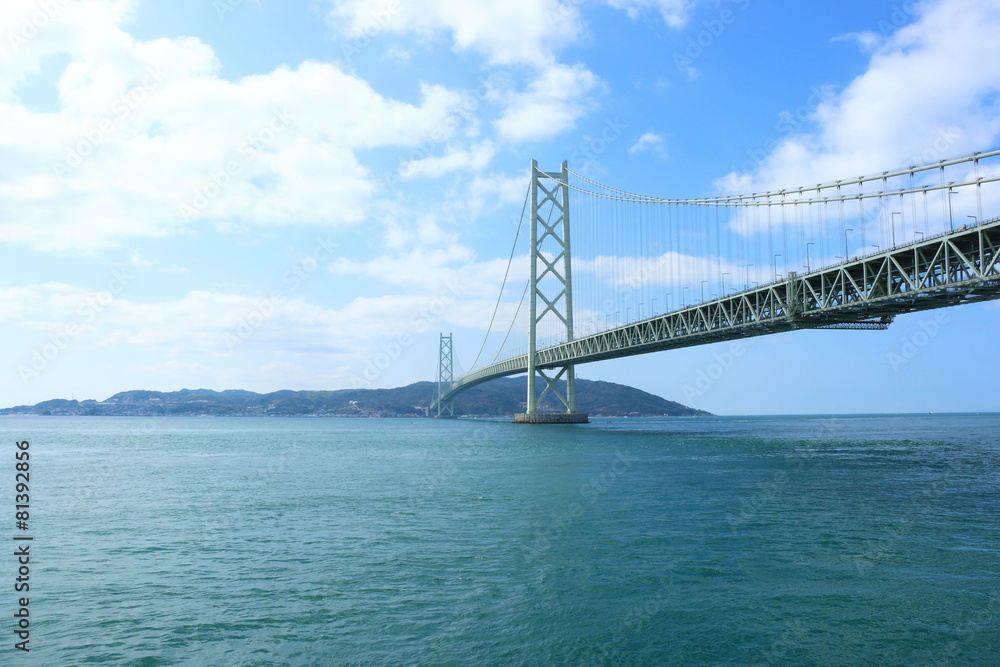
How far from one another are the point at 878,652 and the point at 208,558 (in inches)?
426

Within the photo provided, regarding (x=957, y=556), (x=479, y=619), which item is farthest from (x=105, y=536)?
(x=957, y=556)

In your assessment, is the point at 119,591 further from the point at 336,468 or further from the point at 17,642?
the point at 336,468

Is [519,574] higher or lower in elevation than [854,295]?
lower

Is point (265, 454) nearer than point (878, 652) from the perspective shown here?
No

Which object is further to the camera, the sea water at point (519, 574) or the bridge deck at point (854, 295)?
the bridge deck at point (854, 295)

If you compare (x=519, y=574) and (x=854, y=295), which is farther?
(x=854, y=295)

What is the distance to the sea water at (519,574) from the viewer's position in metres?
8.05

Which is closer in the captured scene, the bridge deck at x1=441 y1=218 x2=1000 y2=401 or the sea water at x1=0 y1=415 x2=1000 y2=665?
the sea water at x1=0 y1=415 x2=1000 y2=665

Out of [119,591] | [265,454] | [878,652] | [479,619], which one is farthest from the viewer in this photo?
[265,454]

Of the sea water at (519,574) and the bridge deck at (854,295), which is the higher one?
the bridge deck at (854,295)

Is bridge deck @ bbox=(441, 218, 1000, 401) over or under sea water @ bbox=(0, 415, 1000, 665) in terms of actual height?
over

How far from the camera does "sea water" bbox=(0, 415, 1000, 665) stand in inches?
317

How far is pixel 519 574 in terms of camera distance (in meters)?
11.0

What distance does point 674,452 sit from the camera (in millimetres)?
38094
